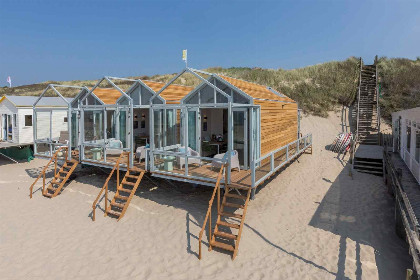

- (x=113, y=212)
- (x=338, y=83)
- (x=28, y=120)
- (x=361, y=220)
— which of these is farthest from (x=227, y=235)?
(x=338, y=83)

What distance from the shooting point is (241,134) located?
10859 mm

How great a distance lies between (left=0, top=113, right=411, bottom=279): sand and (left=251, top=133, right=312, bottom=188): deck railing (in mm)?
1167

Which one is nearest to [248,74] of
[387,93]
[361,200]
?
[387,93]

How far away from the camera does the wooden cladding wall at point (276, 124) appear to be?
12.0 meters

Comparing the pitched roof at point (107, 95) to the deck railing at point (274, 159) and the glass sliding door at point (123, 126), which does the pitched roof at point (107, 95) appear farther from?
the deck railing at point (274, 159)

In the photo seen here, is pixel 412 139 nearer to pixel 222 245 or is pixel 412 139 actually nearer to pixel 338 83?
pixel 222 245

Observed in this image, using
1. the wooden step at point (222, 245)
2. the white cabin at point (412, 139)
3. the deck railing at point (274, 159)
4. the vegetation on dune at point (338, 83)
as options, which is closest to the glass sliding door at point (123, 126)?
the deck railing at point (274, 159)

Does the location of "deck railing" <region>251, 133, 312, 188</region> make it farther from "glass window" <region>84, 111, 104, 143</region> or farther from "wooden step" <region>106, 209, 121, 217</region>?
"glass window" <region>84, 111, 104, 143</region>

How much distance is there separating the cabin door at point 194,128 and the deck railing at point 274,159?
2.74 meters

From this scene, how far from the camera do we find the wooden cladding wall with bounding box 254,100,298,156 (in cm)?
1198

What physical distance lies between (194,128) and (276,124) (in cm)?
405

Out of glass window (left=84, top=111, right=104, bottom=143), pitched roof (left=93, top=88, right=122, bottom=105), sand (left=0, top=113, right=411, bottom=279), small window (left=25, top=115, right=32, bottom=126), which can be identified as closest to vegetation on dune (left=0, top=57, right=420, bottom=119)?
sand (left=0, top=113, right=411, bottom=279)

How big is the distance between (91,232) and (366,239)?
8551mm

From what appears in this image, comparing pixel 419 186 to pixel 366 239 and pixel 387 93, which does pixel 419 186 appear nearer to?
pixel 366 239
